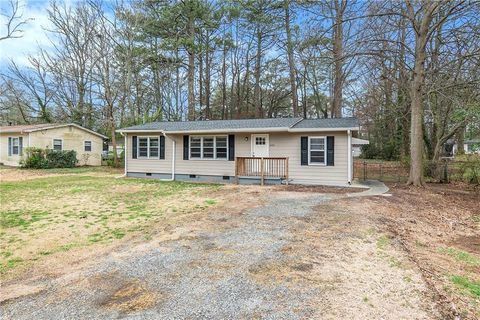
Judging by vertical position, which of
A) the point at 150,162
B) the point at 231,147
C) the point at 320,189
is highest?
the point at 231,147

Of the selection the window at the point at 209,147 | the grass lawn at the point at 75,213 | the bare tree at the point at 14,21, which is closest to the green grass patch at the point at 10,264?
the grass lawn at the point at 75,213

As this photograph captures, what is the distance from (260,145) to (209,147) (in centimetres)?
235

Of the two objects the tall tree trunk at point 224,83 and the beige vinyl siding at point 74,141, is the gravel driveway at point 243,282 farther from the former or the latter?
the tall tree trunk at point 224,83

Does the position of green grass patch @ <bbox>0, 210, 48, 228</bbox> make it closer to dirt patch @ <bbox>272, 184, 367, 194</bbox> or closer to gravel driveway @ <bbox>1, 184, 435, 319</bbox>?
gravel driveway @ <bbox>1, 184, 435, 319</bbox>

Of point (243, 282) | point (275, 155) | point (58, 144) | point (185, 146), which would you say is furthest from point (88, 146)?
point (243, 282)

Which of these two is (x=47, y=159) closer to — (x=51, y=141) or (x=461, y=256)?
(x=51, y=141)

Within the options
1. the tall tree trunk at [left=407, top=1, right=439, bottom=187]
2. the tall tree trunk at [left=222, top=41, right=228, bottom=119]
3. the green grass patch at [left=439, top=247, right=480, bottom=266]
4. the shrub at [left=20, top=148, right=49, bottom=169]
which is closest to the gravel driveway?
the green grass patch at [left=439, top=247, right=480, bottom=266]

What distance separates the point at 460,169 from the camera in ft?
40.0

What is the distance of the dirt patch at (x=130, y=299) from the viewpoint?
2.73 meters

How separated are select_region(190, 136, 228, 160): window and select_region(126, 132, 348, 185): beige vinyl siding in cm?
24

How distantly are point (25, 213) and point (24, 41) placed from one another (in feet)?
71.2

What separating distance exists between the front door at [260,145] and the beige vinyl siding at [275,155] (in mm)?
182

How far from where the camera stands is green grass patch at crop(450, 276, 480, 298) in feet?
10.1

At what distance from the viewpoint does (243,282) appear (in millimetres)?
3211
